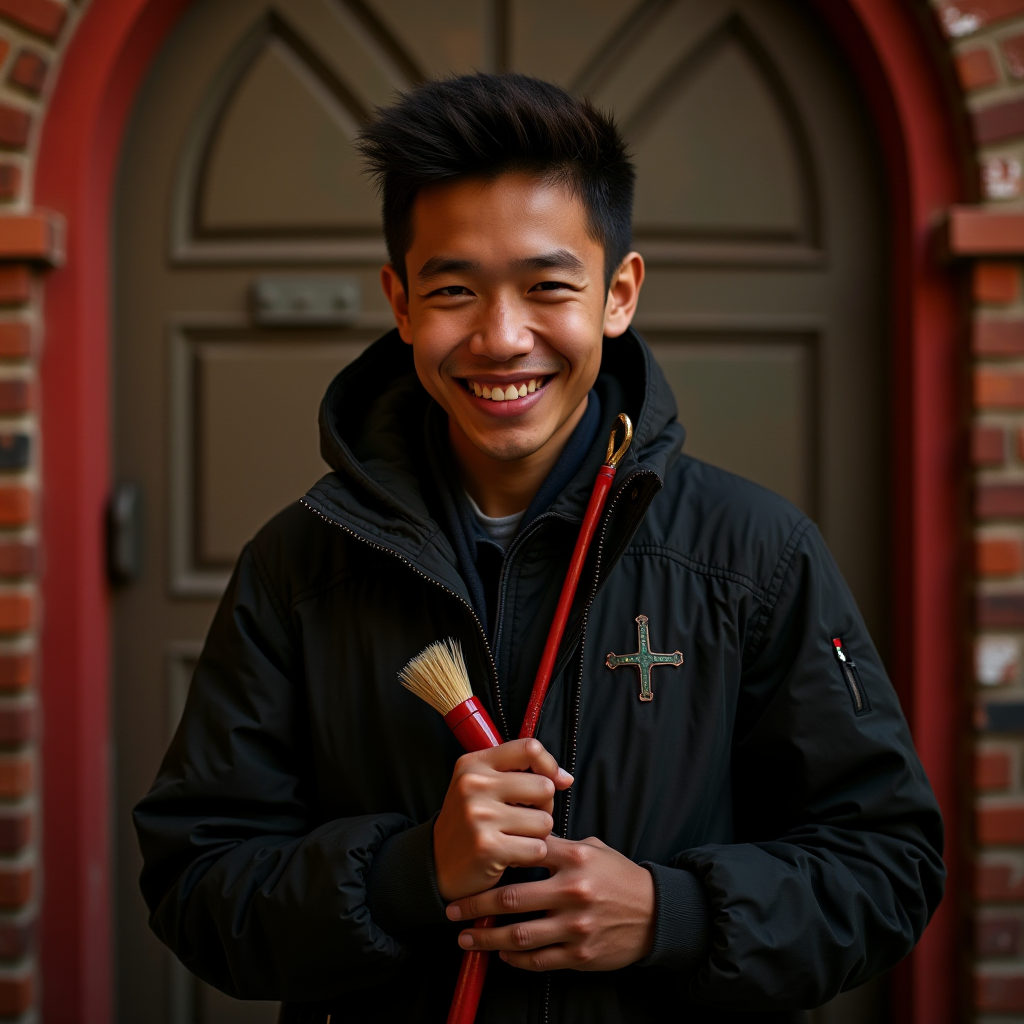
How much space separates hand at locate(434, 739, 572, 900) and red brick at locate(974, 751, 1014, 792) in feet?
3.98

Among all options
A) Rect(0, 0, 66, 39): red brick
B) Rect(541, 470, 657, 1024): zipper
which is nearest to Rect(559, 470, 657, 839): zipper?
Rect(541, 470, 657, 1024): zipper

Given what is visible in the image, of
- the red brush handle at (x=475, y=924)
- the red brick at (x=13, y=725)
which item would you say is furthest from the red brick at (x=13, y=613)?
the red brush handle at (x=475, y=924)

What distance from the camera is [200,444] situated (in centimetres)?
222

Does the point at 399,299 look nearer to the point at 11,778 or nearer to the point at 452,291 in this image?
the point at 452,291

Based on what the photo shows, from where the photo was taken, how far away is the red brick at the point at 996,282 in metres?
1.95

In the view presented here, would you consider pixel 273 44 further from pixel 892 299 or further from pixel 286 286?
pixel 892 299

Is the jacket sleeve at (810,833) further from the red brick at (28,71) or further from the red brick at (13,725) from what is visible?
the red brick at (28,71)

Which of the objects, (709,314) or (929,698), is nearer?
(929,698)

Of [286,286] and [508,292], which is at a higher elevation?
[286,286]

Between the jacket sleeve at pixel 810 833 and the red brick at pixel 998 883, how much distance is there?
2.65ft

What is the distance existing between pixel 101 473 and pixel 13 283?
422 mm

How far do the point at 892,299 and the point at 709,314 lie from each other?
39cm

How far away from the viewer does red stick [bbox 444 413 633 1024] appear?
1.13 m

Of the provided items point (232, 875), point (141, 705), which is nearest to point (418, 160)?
point (232, 875)
